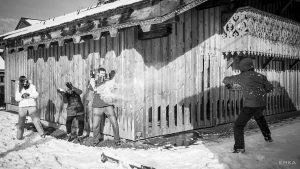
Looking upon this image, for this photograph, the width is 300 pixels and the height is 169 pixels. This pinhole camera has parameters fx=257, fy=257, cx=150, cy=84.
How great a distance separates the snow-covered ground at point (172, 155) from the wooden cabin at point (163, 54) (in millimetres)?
1241

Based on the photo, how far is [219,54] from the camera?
9.43m

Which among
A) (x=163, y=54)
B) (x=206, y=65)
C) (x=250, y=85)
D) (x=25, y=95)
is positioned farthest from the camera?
(x=206, y=65)

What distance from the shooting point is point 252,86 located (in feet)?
18.6

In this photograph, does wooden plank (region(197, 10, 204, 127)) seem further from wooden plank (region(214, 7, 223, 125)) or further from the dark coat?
the dark coat

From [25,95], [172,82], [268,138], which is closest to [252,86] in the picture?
[268,138]

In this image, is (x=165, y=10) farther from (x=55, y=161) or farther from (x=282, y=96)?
(x=282, y=96)

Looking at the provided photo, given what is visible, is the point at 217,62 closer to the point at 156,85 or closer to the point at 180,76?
the point at 180,76

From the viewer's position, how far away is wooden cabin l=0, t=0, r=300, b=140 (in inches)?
275

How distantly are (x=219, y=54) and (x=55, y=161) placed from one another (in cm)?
655

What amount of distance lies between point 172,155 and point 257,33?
213 inches

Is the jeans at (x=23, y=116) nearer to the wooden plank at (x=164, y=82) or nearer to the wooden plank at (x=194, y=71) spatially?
the wooden plank at (x=164, y=82)

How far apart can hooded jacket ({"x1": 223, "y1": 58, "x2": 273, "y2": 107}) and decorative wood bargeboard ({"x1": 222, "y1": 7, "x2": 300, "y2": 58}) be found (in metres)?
2.79

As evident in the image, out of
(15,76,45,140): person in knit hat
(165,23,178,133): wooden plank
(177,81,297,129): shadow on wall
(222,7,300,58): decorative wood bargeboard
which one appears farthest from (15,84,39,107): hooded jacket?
(222,7,300,58): decorative wood bargeboard

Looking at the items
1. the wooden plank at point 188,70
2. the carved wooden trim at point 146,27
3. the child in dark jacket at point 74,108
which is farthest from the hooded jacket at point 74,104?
the carved wooden trim at point 146,27
